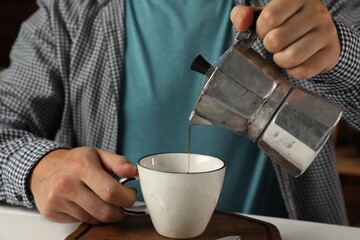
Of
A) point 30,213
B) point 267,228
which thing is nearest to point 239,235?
point 267,228

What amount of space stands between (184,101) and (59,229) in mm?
390

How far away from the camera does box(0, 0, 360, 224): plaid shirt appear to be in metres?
1.02

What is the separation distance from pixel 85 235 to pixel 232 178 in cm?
42

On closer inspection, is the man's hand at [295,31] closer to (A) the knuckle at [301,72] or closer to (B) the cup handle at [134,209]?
(A) the knuckle at [301,72]

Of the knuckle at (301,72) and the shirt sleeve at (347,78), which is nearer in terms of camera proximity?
the knuckle at (301,72)

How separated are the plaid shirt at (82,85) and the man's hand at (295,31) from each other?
0.32 meters

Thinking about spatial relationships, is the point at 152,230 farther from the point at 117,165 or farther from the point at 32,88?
the point at 32,88

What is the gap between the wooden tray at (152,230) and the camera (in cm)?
69

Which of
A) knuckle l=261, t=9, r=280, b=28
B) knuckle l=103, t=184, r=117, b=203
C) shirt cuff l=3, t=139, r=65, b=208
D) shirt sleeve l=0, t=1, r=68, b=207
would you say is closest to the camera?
knuckle l=261, t=9, r=280, b=28

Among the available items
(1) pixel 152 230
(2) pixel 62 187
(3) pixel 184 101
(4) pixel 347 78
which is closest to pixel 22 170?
(2) pixel 62 187

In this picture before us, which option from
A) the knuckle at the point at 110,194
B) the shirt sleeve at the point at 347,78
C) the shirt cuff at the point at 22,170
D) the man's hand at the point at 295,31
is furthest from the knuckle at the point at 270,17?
the shirt cuff at the point at 22,170

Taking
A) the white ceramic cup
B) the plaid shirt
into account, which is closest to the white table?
the white ceramic cup

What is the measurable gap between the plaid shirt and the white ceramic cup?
Answer: 1.16 ft

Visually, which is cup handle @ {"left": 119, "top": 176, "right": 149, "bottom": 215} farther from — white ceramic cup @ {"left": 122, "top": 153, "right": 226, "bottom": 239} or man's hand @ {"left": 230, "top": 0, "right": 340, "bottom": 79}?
man's hand @ {"left": 230, "top": 0, "right": 340, "bottom": 79}
